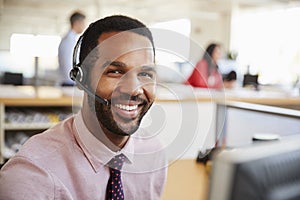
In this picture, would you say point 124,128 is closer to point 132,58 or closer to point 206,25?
point 132,58

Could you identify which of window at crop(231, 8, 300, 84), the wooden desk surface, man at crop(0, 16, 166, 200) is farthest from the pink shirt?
window at crop(231, 8, 300, 84)

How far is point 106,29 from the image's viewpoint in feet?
2.54

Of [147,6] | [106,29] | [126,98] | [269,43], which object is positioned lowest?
[269,43]

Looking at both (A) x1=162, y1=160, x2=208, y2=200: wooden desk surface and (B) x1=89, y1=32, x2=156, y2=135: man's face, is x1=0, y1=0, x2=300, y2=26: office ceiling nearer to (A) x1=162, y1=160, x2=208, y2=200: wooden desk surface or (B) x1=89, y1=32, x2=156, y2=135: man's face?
(A) x1=162, y1=160, x2=208, y2=200: wooden desk surface

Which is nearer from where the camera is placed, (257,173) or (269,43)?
(257,173)

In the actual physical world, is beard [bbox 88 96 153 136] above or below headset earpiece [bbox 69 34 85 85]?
below

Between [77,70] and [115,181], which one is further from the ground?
[77,70]

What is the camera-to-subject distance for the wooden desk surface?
1.38 m

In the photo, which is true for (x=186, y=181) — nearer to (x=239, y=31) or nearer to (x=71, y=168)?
(x=71, y=168)

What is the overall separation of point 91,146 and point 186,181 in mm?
784

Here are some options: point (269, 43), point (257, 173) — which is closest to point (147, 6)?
point (269, 43)

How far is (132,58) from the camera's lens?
0.76 m

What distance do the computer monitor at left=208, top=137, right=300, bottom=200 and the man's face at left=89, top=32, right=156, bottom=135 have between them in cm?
41

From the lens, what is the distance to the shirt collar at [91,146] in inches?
32.5
